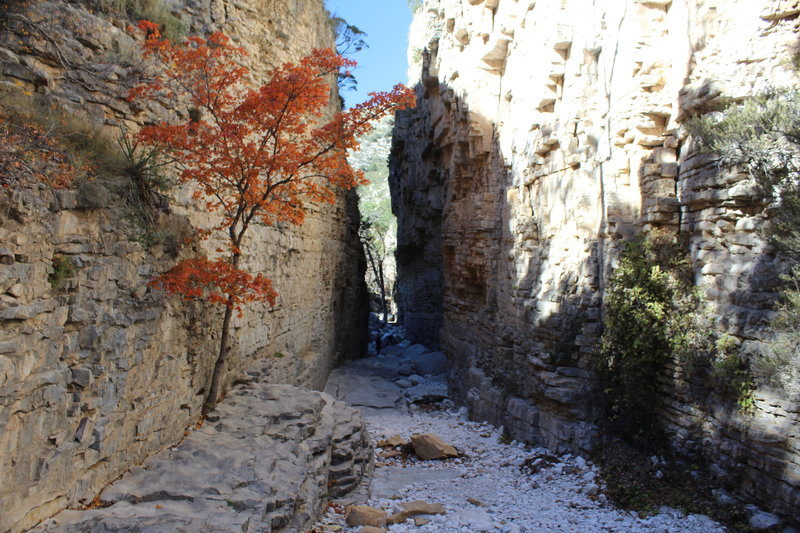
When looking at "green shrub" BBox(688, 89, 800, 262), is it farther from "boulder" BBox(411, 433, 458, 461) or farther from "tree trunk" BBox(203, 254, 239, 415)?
"boulder" BBox(411, 433, 458, 461)

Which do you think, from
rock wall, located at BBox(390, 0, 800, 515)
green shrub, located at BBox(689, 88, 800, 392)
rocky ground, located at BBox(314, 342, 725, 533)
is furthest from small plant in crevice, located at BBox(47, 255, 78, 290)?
rock wall, located at BBox(390, 0, 800, 515)

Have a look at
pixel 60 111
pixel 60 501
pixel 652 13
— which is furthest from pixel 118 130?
pixel 652 13

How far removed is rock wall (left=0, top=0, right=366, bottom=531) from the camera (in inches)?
157

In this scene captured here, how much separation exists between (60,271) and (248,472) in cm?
285

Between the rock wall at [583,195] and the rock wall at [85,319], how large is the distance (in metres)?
5.57

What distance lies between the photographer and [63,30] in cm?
577

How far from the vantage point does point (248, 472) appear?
575 cm

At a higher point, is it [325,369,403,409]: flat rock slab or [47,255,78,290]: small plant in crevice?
[47,255,78,290]: small plant in crevice

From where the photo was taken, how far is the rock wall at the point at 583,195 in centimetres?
613

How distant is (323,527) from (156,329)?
314 centimetres

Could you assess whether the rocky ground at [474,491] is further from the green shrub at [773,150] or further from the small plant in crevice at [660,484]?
the green shrub at [773,150]

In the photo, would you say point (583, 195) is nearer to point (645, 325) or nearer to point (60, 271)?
point (645, 325)

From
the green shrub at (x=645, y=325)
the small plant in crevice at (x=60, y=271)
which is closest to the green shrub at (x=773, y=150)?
the green shrub at (x=645, y=325)

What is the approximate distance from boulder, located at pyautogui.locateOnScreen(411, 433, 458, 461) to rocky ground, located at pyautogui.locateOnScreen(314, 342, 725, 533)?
0.16 ft
